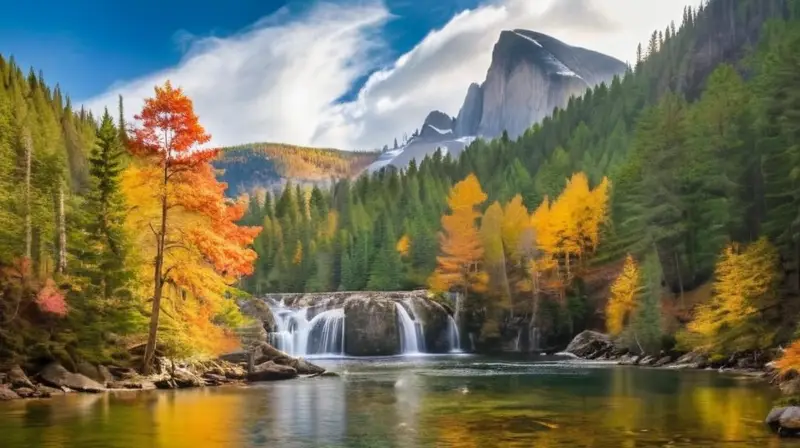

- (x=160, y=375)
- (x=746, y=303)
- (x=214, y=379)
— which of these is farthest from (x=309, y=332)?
(x=746, y=303)

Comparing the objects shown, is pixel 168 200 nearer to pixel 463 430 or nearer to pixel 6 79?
pixel 463 430

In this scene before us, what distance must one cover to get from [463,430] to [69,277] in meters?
20.5

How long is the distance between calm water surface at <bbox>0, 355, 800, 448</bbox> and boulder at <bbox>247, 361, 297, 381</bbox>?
285 cm

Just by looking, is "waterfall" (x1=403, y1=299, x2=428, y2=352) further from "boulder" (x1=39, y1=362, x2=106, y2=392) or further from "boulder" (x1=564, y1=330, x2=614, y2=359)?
"boulder" (x1=39, y1=362, x2=106, y2=392)

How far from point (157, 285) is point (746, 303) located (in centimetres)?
2836

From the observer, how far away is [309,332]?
72.3m

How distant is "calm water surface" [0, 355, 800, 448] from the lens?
18734 millimetres

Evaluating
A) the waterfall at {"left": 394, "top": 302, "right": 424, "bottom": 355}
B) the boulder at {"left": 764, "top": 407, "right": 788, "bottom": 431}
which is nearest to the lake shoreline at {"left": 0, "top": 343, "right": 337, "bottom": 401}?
the boulder at {"left": 764, "top": 407, "right": 788, "bottom": 431}

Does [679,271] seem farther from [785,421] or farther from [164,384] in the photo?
[785,421]

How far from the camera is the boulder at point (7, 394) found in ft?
92.8

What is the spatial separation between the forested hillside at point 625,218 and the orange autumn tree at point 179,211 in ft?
82.9

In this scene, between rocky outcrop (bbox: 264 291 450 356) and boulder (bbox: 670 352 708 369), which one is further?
rocky outcrop (bbox: 264 291 450 356)

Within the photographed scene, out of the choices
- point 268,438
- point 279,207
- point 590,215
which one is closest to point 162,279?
point 268,438

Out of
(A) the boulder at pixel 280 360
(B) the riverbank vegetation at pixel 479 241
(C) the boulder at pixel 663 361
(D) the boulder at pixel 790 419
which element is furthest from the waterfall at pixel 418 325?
(D) the boulder at pixel 790 419
